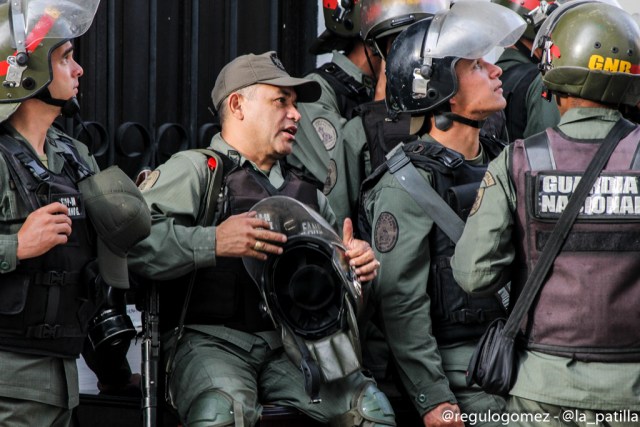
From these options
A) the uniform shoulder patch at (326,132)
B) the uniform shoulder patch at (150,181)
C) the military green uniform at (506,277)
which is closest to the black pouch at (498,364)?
the military green uniform at (506,277)

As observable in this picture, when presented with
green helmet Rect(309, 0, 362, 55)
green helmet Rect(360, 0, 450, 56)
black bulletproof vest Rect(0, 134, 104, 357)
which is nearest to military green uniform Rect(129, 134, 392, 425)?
black bulletproof vest Rect(0, 134, 104, 357)

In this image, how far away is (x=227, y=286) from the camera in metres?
4.66

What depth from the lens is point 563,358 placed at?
13.0 feet

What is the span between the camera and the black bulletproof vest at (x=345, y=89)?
235 inches

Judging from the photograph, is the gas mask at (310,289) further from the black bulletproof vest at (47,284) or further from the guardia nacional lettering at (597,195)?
the guardia nacional lettering at (597,195)

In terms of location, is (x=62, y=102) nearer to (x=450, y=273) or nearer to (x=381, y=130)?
(x=450, y=273)

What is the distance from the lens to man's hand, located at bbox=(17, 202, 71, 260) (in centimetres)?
394

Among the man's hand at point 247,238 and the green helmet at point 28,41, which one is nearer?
the green helmet at point 28,41

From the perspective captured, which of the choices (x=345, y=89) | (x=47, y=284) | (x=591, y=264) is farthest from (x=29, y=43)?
(x=345, y=89)

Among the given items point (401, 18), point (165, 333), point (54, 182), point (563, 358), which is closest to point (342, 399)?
point (165, 333)

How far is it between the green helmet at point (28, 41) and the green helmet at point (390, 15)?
1891mm

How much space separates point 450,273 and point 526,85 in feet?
4.93

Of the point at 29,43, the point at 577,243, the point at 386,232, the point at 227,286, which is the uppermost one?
the point at 29,43

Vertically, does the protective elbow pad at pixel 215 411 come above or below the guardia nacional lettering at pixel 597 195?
below
